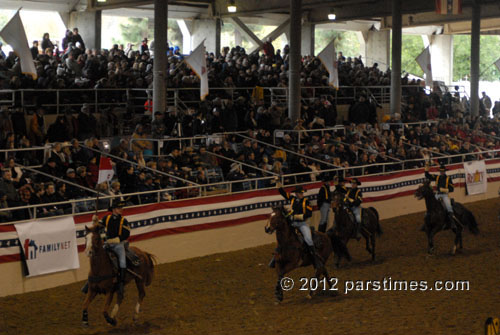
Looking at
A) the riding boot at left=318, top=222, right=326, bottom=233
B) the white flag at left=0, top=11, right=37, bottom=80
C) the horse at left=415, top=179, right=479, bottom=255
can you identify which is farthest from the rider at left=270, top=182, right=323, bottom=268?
the white flag at left=0, top=11, right=37, bottom=80

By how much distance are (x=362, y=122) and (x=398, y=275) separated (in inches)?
560

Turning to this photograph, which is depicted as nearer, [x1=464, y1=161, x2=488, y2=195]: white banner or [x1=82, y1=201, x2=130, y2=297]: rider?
[x1=82, y1=201, x2=130, y2=297]: rider

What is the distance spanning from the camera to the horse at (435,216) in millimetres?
17969

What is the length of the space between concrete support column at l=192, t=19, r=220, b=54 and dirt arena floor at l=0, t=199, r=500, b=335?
1989 centimetres

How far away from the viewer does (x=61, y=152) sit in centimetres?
1720

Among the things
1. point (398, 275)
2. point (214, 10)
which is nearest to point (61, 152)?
point (398, 275)

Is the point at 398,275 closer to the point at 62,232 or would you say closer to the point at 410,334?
the point at 410,334

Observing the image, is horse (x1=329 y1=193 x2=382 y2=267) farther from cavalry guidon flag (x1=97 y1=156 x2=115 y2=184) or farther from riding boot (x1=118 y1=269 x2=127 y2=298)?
riding boot (x1=118 y1=269 x2=127 y2=298)

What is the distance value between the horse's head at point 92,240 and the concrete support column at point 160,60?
11269 mm

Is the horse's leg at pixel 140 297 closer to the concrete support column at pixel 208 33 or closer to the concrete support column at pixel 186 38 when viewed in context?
the concrete support column at pixel 208 33

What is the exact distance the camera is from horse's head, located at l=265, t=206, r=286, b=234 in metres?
13.4

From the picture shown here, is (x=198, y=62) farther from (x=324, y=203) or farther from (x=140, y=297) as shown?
(x=140, y=297)

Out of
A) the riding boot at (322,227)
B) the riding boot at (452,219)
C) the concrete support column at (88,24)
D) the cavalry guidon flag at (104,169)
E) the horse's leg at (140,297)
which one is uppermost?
the concrete support column at (88,24)

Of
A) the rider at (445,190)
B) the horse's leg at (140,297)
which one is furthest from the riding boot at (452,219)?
the horse's leg at (140,297)
